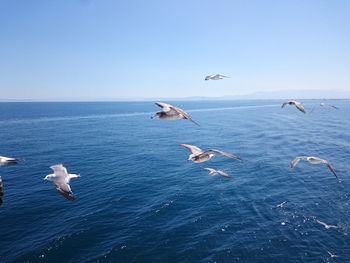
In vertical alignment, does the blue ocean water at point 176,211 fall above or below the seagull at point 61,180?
below

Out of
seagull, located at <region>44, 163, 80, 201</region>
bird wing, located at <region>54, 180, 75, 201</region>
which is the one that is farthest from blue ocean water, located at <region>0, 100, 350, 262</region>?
bird wing, located at <region>54, 180, 75, 201</region>

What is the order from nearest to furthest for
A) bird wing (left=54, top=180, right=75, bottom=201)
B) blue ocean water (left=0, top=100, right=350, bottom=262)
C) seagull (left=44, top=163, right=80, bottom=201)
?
Answer: 1. bird wing (left=54, top=180, right=75, bottom=201)
2. seagull (left=44, top=163, right=80, bottom=201)
3. blue ocean water (left=0, top=100, right=350, bottom=262)

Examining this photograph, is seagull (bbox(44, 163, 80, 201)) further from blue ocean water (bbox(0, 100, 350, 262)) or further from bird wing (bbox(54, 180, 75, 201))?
blue ocean water (bbox(0, 100, 350, 262))

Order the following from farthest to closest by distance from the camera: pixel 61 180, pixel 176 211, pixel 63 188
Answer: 1. pixel 176 211
2. pixel 61 180
3. pixel 63 188

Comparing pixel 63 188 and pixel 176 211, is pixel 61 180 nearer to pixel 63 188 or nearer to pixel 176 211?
pixel 63 188

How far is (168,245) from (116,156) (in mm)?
39505

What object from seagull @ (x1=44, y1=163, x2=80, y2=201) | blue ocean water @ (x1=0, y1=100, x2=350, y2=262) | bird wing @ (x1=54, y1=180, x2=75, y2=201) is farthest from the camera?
blue ocean water @ (x1=0, y1=100, x2=350, y2=262)

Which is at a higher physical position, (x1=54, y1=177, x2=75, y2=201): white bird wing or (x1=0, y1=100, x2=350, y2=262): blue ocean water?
(x1=54, y1=177, x2=75, y2=201): white bird wing

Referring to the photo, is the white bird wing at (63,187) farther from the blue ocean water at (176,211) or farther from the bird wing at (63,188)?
the blue ocean water at (176,211)

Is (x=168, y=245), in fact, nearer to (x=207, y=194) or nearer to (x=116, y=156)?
(x=207, y=194)

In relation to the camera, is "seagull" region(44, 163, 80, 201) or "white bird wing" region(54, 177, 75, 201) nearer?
"white bird wing" region(54, 177, 75, 201)

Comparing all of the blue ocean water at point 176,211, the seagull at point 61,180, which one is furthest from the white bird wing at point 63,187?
the blue ocean water at point 176,211

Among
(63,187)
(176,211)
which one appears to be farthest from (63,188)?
(176,211)

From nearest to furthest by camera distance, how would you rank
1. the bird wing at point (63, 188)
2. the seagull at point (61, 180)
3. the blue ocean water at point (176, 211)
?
the bird wing at point (63, 188) < the seagull at point (61, 180) < the blue ocean water at point (176, 211)
